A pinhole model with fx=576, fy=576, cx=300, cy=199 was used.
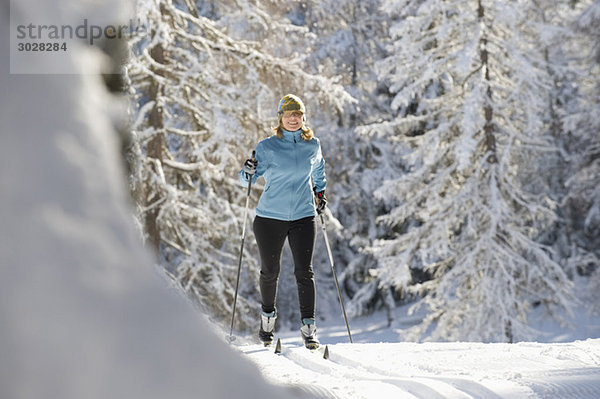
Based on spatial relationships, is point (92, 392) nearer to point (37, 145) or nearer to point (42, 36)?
point (37, 145)

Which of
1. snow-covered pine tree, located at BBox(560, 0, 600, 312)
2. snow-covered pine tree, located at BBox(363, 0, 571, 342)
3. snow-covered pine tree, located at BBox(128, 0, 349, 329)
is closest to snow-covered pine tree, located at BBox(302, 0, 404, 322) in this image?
snow-covered pine tree, located at BBox(560, 0, 600, 312)

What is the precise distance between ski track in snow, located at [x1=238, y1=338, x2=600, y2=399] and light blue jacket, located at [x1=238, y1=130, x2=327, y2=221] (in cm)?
91

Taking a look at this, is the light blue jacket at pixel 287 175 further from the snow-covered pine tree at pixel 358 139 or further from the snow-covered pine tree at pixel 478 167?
the snow-covered pine tree at pixel 358 139

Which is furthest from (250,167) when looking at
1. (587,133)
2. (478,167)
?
(587,133)

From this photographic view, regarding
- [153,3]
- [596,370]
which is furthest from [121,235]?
[153,3]

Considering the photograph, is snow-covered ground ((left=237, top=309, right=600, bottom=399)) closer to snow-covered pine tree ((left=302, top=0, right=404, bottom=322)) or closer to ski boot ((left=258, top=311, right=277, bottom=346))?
ski boot ((left=258, top=311, right=277, bottom=346))

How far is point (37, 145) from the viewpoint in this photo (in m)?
0.81

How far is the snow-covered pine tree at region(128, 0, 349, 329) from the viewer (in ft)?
24.1

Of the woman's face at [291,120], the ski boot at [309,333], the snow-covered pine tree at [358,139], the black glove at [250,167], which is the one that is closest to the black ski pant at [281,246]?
the ski boot at [309,333]

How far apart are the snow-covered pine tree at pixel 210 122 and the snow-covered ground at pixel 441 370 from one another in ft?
12.6

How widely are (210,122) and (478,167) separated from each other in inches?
205

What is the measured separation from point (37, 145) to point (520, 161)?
11.1 m

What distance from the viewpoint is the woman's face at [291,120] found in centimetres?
378

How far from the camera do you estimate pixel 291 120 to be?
12.4 feet
